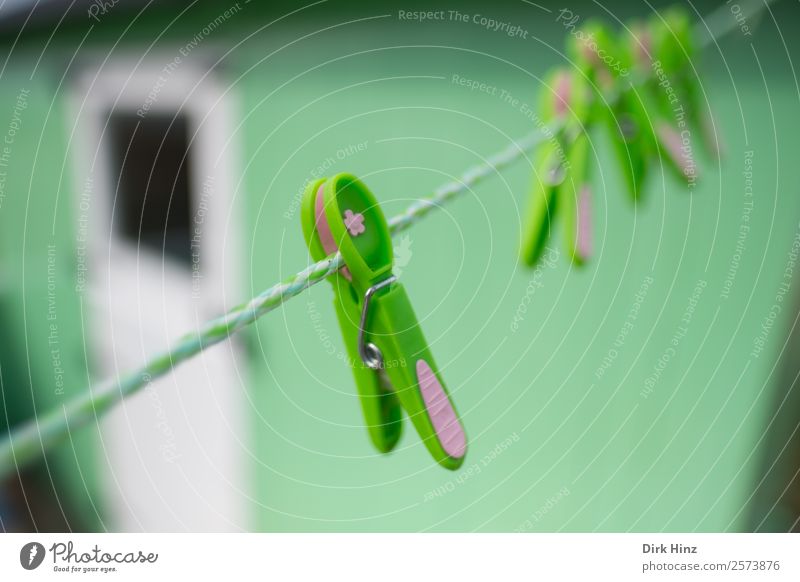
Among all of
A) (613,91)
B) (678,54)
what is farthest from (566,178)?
(678,54)

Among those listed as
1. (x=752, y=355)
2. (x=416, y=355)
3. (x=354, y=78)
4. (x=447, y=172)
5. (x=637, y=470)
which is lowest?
(x=637, y=470)

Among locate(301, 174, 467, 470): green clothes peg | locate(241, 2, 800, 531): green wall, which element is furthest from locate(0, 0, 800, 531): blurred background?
locate(301, 174, 467, 470): green clothes peg

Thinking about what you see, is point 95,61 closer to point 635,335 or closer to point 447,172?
point 447,172

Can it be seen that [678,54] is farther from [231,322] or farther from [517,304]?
[231,322]

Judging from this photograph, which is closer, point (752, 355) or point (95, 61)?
point (95, 61)

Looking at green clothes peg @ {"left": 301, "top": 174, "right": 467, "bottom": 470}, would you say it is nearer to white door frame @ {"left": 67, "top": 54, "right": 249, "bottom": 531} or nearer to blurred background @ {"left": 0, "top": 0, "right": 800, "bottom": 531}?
blurred background @ {"left": 0, "top": 0, "right": 800, "bottom": 531}

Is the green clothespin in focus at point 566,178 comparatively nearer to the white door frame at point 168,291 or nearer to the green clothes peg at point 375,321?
the green clothes peg at point 375,321

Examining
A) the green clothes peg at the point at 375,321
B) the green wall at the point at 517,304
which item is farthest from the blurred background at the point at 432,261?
the green clothes peg at the point at 375,321
